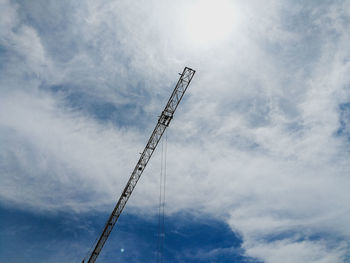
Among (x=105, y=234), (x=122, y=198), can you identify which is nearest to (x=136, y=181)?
(x=122, y=198)

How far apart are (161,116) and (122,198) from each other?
2472cm

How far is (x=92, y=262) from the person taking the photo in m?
56.7

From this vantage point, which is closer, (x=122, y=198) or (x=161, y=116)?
(x=161, y=116)

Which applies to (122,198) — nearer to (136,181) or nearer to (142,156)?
(136,181)

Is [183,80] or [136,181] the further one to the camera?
[136,181]

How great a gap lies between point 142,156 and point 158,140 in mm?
5836

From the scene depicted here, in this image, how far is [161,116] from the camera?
5028 centimetres

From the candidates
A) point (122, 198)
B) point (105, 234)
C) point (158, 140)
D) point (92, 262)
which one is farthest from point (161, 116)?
point (92, 262)

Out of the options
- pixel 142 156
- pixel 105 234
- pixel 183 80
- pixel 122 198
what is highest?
pixel 183 80

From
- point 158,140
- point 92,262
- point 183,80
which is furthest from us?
point 92,262

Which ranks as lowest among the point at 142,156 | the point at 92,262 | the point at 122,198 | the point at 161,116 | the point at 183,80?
the point at 92,262

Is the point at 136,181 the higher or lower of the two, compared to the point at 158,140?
lower

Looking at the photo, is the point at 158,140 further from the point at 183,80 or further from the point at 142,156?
the point at 183,80

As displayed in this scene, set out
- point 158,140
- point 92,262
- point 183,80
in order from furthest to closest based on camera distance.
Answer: point 92,262
point 158,140
point 183,80
